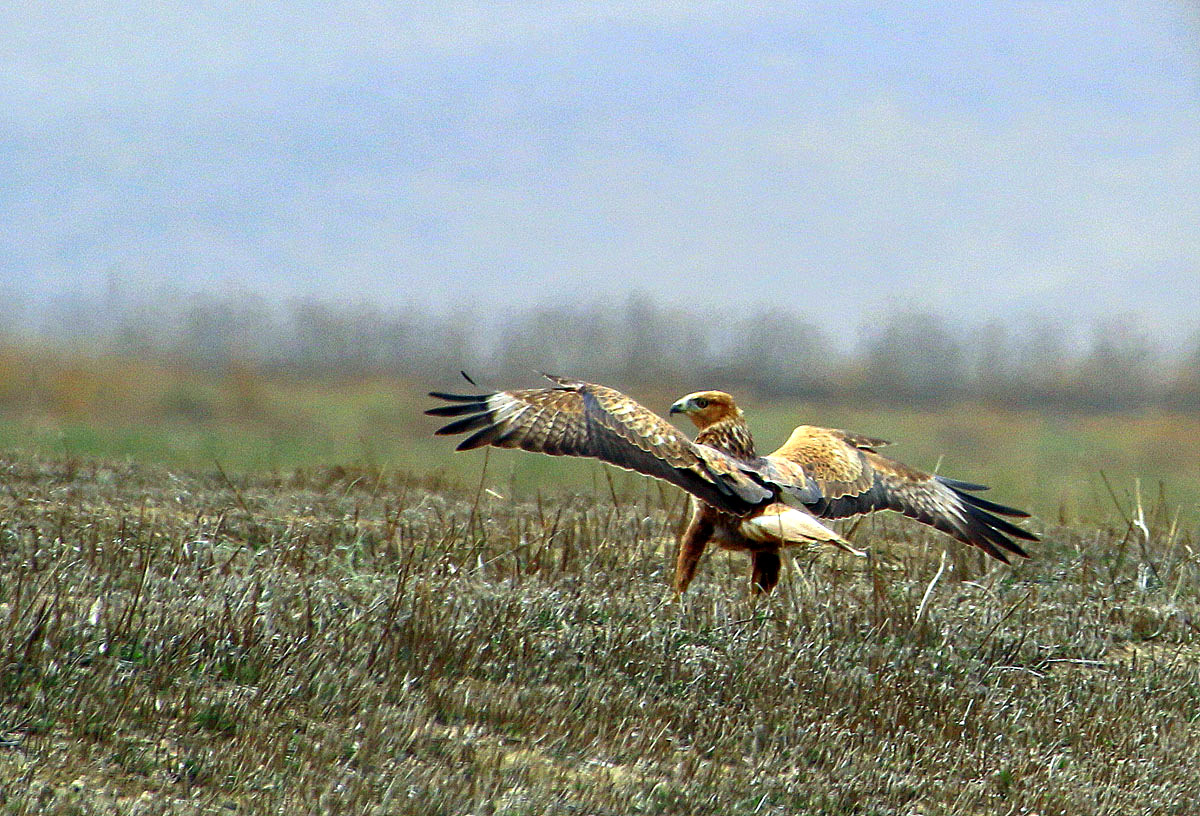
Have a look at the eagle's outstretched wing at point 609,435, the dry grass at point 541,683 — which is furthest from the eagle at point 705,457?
the dry grass at point 541,683

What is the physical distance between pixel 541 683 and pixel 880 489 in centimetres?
307

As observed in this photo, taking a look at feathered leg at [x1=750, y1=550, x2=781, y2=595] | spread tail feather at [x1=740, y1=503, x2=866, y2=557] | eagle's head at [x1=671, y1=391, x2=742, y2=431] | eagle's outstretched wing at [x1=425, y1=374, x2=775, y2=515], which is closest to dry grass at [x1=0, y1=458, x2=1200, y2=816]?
feathered leg at [x1=750, y1=550, x2=781, y2=595]

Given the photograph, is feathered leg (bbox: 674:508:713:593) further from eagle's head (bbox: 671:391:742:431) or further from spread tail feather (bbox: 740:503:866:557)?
eagle's head (bbox: 671:391:742:431)

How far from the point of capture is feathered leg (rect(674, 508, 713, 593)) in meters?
7.41

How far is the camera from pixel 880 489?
815cm

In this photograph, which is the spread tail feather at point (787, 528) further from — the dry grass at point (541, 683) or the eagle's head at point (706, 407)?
the eagle's head at point (706, 407)

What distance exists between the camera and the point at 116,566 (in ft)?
21.9

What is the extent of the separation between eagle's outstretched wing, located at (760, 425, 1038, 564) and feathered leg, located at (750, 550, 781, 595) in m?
0.36

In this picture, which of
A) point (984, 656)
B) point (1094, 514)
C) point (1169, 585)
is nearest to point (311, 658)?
point (984, 656)

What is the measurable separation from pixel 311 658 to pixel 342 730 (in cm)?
49

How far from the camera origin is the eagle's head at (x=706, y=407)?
745cm

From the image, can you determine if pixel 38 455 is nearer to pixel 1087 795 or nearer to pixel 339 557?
pixel 339 557

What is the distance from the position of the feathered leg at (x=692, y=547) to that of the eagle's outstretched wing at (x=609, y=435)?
1.11 ft

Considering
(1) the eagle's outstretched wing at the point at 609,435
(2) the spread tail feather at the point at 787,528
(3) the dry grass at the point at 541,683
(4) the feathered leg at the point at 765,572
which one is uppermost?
(1) the eagle's outstretched wing at the point at 609,435
